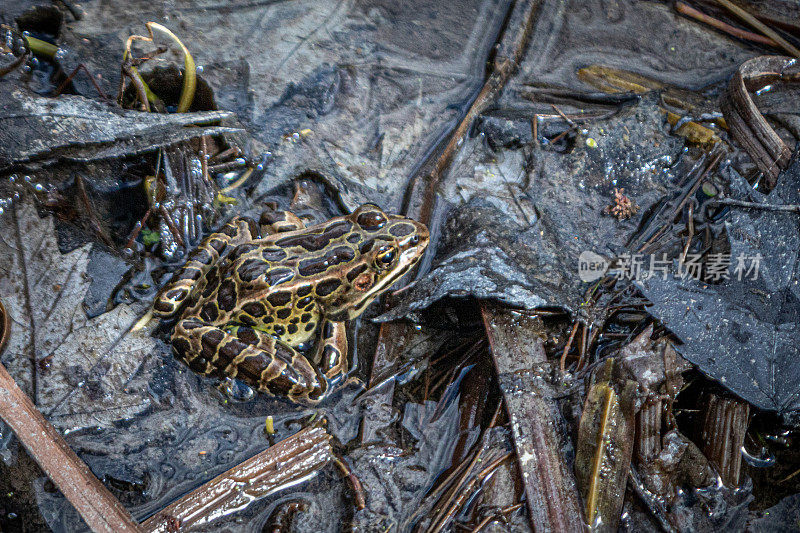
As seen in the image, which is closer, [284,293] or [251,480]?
[251,480]

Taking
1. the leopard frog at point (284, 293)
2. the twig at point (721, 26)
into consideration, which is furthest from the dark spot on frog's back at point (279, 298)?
the twig at point (721, 26)

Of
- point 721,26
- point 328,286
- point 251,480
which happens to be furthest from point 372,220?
point 721,26

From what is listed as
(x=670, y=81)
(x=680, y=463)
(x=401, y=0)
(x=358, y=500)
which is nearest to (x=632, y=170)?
(x=670, y=81)

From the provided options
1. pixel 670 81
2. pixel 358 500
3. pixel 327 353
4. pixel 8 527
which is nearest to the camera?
pixel 8 527

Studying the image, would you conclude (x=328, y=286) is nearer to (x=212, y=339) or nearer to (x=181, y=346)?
(x=212, y=339)

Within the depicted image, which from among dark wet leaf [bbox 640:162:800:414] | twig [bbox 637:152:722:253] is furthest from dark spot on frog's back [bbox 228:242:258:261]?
twig [bbox 637:152:722:253]

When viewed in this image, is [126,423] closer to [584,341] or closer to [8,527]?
[8,527]
